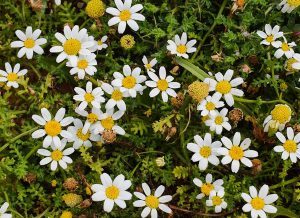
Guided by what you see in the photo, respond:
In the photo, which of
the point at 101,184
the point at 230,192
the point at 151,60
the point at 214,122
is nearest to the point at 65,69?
the point at 151,60

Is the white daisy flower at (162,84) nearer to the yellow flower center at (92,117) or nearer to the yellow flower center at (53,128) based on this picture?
the yellow flower center at (92,117)

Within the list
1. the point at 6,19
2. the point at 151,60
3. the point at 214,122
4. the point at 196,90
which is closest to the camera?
the point at 196,90

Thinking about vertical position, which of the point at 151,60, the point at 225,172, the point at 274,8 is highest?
the point at 274,8

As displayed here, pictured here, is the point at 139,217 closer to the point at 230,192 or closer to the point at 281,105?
the point at 230,192

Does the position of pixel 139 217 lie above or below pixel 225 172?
below

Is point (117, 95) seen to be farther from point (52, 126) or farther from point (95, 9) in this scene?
point (95, 9)

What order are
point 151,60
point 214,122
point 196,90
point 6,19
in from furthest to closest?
point 6,19, point 151,60, point 214,122, point 196,90

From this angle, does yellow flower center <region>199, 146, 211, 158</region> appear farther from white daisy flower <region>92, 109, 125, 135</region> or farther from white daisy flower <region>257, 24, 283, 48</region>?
white daisy flower <region>257, 24, 283, 48</region>
